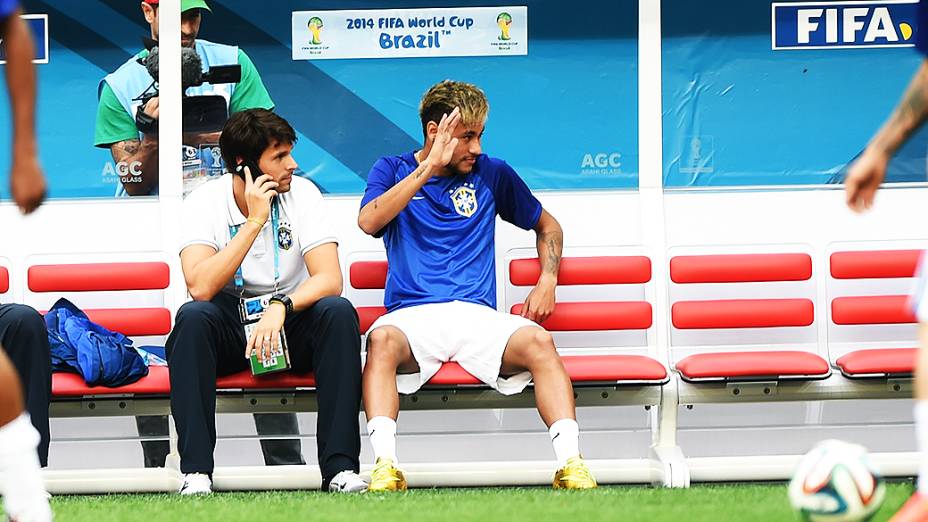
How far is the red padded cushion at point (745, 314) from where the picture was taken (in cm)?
564

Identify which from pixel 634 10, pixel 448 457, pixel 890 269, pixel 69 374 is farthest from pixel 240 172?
pixel 890 269

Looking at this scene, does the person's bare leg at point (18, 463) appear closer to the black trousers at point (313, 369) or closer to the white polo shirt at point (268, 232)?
the black trousers at point (313, 369)

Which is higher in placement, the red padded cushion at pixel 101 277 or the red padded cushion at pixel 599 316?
the red padded cushion at pixel 101 277

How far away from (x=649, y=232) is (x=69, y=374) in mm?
2406

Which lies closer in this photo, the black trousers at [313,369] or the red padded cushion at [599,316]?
the black trousers at [313,369]

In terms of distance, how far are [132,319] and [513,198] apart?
63.2 inches

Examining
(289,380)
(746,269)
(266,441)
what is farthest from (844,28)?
(266,441)

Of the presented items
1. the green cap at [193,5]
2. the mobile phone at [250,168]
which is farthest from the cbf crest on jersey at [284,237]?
the green cap at [193,5]

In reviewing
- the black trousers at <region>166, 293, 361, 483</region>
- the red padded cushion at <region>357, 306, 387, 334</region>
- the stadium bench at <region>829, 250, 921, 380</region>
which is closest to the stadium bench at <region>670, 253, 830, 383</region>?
the stadium bench at <region>829, 250, 921, 380</region>

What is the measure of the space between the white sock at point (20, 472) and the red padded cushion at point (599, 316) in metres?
2.77

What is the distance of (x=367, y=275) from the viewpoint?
582 centimetres

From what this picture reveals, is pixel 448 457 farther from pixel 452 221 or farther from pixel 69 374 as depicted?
pixel 69 374

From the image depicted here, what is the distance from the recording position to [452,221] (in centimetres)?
552

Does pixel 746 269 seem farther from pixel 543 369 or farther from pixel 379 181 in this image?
pixel 379 181
